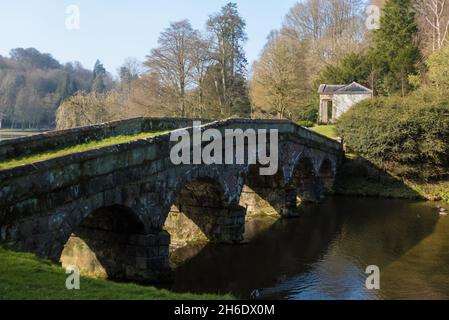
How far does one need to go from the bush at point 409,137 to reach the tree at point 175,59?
14.2 metres

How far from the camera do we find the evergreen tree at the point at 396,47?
145 feet

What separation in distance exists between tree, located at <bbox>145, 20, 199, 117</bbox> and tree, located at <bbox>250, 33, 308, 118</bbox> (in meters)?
8.21

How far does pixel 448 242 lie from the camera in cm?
1983

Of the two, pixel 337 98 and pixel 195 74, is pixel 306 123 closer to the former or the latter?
pixel 337 98

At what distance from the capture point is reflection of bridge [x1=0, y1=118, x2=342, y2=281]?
9.74 meters

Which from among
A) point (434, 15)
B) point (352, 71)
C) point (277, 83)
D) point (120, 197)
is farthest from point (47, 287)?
point (434, 15)

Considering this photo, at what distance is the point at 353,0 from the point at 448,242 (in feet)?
146

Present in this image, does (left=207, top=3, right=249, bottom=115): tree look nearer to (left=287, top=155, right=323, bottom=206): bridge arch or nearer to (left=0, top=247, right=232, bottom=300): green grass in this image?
(left=287, top=155, right=323, bottom=206): bridge arch

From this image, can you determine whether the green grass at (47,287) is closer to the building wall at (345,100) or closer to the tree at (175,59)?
the tree at (175,59)

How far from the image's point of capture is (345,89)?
45.0 meters

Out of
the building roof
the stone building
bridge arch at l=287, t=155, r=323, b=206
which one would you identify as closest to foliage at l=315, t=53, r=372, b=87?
the building roof

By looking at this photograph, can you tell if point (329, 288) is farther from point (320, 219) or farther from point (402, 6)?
point (402, 6)

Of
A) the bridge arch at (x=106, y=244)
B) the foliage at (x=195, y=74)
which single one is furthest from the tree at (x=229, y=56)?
the bridge arch at (x=106, y=244)

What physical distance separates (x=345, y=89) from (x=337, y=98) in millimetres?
1064
